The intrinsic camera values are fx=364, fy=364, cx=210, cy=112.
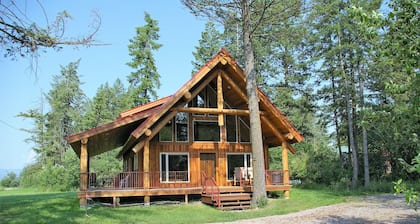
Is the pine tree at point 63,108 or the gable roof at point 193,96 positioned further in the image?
the pine tree at point 63,108

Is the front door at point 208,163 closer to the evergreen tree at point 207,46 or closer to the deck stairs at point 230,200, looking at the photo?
the deck stairs at point 230,200

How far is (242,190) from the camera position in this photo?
655 inches

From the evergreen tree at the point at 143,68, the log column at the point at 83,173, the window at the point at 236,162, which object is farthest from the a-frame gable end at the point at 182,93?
the evergreen tree at the point at 143,68

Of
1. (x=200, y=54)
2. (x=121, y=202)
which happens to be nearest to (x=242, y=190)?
(x=121, y=202)

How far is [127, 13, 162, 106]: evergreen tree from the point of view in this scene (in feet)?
115

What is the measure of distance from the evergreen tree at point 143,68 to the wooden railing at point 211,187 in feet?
62.4

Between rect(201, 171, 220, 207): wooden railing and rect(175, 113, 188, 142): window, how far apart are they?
6.46 feet

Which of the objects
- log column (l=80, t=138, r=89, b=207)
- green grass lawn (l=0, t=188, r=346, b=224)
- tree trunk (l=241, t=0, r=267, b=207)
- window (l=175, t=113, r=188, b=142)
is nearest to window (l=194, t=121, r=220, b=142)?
window (l=175, t=113, r=188, b=142)

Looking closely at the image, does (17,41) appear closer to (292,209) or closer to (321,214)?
(321,214)

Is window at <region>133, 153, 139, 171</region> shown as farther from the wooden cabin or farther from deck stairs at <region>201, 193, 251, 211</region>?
deck stairs at <region>201, 193, 251, 211</region>

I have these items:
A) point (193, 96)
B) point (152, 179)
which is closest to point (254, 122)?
point (193, 96)

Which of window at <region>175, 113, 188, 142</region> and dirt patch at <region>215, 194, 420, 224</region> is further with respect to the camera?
window at <region>175, 113, 188, 142</region>

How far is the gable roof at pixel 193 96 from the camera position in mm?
15654

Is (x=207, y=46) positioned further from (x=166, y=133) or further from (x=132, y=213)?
(x=132, y=213)
